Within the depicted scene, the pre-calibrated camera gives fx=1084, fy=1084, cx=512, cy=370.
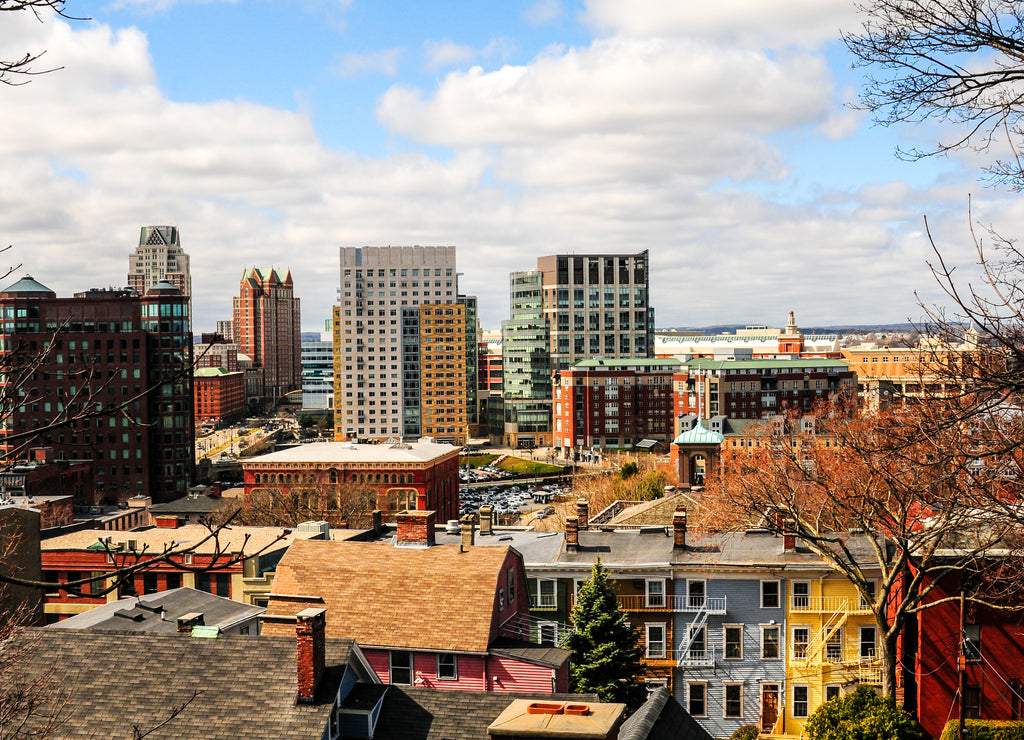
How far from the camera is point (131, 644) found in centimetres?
2197

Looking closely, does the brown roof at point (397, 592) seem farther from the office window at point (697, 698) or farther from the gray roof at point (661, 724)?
the office window at point (697, 698)

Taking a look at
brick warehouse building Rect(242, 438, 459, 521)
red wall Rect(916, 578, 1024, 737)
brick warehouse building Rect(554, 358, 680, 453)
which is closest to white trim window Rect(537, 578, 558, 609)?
red wall Rect(916, 578, 1024, 737)

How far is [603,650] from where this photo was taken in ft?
107

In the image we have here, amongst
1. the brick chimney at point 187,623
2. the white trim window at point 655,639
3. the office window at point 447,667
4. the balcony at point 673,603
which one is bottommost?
the white trim window at point 655,639

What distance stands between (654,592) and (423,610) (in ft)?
39.2

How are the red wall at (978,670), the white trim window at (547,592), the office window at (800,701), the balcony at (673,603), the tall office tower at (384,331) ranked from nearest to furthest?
the red wall at (978,670), the office window at (800,701), the balcony at (673,603), the white trim window at (547,592), the tall office tower at (384,331)

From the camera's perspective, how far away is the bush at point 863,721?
25078 millimetres

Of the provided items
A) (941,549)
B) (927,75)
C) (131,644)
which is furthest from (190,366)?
(941,549)

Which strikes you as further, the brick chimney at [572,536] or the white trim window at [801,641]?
the brick chimney at [572,536]

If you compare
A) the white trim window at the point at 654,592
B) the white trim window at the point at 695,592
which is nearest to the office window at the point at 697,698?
the white trim window at the point at 695,592

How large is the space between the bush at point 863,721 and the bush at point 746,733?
7387mm

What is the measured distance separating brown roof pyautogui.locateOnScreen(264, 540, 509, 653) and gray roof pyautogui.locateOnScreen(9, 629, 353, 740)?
6.82m

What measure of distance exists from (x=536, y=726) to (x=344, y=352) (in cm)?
17390

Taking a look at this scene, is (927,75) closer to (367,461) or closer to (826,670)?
(826,670)
